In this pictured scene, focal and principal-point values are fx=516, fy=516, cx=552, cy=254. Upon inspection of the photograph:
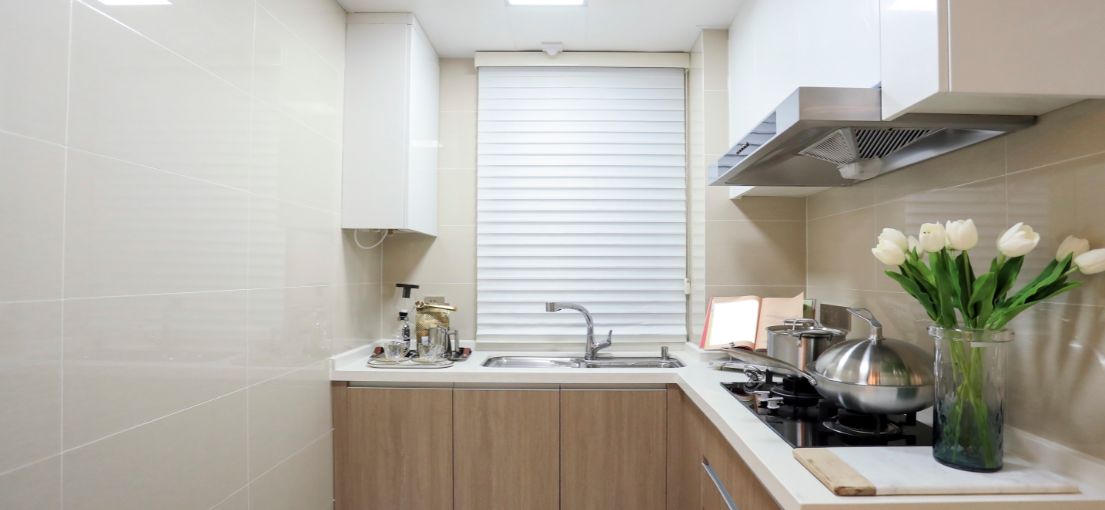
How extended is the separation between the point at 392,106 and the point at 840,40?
1725mm

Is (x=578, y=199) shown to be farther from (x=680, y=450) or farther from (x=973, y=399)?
(x=973, y=399)

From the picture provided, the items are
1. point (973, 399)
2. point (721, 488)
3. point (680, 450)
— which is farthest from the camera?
point (680, 450)

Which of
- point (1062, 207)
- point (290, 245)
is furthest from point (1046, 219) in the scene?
point (290, 245)

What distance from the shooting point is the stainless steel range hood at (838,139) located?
1.13 meters

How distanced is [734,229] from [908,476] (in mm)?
1532

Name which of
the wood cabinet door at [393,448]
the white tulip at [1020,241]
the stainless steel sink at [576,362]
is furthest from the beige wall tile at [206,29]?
the white tulip at [1020,241]

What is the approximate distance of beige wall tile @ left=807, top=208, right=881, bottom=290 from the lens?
1.78 m

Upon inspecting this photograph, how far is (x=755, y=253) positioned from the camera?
7.83 feet

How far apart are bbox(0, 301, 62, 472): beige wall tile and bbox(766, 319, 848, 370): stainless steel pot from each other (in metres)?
1.80

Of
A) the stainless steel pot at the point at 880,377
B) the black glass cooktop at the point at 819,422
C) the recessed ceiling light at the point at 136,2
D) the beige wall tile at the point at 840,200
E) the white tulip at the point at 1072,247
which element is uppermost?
the recessed ceiling light at the point at 136,2

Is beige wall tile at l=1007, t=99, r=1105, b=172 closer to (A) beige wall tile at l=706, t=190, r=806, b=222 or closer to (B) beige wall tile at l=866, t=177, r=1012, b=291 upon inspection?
(B) beige wall tile at l=866, t=177, r=1012, b=291

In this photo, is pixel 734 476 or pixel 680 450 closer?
pixel 734 476

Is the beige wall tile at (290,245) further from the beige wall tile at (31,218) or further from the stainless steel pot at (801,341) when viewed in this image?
the stainless steel pot at (801,341)

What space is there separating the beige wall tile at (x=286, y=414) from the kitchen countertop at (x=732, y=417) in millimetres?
133
